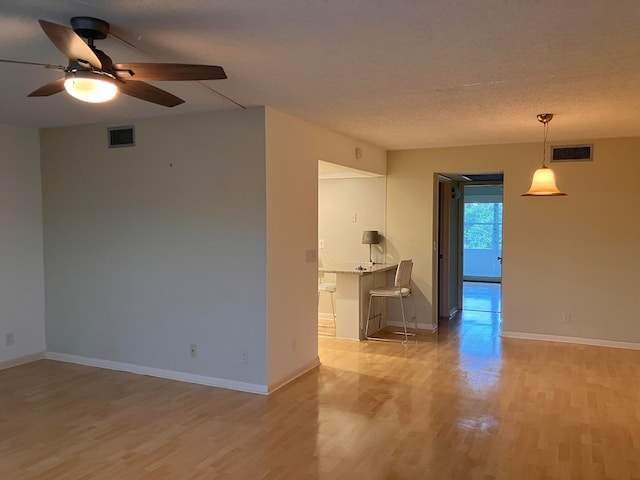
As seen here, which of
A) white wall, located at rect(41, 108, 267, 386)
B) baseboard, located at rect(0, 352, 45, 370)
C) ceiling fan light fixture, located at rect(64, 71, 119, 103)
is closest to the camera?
ceiling fan light fixture, located at rect(64, 71, 119, 103)

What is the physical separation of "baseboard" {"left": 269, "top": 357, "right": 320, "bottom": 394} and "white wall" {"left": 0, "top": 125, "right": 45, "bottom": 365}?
8.73 ft

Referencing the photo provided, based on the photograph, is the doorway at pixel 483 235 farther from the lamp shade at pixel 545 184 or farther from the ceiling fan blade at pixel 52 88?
the ceiling fan blade at pixel 52 88

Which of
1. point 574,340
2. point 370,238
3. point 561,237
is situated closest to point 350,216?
point 370,238

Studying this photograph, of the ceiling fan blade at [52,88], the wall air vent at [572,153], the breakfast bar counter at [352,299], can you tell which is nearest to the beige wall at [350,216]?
the breakfast bar counter at [352,299]

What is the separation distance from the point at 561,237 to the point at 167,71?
500 cm

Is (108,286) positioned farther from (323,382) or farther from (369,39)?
(369,39)

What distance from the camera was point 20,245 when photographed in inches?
195

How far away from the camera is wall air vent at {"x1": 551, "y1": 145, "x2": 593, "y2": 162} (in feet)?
18.5

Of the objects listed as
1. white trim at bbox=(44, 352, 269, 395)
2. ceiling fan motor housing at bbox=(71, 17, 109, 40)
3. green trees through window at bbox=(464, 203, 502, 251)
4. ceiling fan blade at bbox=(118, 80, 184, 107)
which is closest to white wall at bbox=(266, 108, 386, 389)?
white trim at bbox=(44, 352, 269, 395)

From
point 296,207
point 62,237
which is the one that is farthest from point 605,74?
point 62,237

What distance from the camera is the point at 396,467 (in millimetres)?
2861

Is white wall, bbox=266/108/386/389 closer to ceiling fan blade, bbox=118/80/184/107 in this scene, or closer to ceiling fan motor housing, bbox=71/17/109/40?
ceiling fan blade, bbox=118/80/184/107

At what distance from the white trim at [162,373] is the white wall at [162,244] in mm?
46

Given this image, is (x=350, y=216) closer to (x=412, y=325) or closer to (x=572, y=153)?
(x=412, y=325)
